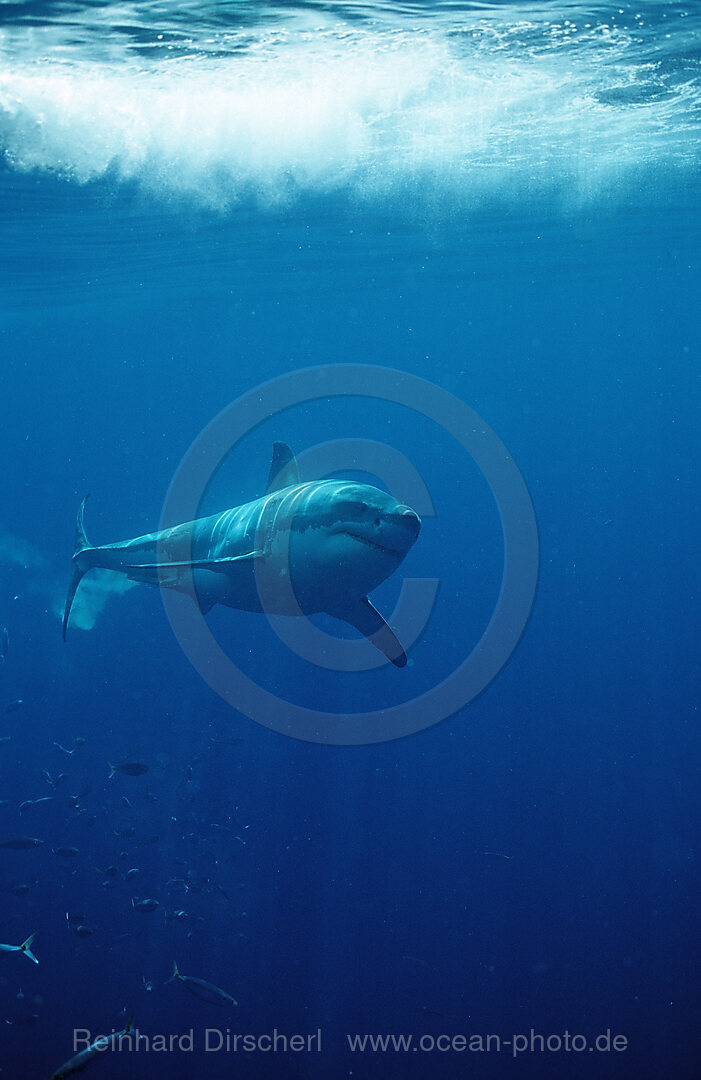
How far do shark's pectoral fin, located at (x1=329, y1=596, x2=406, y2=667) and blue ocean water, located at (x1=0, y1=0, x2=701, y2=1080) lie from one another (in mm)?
6323

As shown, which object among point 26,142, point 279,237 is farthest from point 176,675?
point 26,142

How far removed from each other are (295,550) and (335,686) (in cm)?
2754

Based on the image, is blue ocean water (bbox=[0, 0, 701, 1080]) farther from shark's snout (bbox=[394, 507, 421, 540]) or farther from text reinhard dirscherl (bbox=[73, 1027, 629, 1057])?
shark's snout (bbox=[394, 507, 421, 540])

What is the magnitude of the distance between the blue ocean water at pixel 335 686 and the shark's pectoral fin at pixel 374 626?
632 centimetres

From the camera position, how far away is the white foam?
37.2 feet

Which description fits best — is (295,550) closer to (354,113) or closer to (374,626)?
(374,626)

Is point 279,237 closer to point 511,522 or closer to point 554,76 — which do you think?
point 554,76

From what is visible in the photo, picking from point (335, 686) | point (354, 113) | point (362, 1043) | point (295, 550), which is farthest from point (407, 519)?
point (335, 686)

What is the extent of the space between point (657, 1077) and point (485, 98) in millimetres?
22442

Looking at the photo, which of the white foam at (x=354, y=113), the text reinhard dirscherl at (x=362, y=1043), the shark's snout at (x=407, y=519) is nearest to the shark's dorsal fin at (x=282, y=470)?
the shark's snout at (x=407, y=519)

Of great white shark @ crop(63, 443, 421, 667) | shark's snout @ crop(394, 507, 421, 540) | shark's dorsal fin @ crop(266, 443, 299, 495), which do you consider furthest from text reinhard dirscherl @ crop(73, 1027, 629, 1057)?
shark's snout @ crop(394, 507, 421, 540)

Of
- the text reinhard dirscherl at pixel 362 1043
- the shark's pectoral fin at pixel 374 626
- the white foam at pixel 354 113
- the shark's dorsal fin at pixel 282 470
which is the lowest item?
the text reinhard dirscherl at pixel 362 1043

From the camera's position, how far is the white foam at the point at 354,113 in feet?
37.2

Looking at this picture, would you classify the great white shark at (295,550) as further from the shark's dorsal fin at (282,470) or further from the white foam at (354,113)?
the white foam at (354,113)
